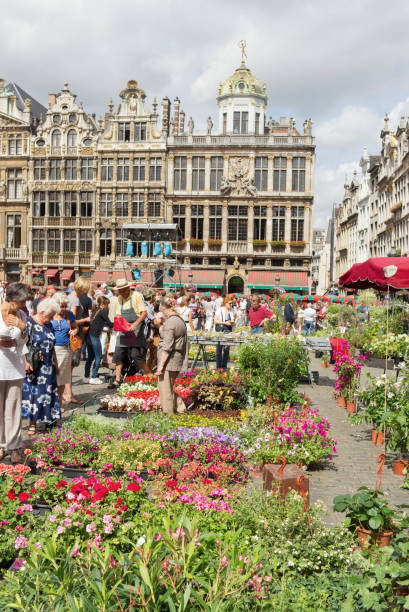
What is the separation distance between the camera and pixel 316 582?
11.2 ft

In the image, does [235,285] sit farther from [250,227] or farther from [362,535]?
[362,535]

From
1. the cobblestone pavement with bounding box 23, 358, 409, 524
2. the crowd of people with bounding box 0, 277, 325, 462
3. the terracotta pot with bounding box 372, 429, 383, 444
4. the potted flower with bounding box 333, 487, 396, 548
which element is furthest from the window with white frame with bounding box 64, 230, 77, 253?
the potted flower with bounding box 333, 487, 396, 548

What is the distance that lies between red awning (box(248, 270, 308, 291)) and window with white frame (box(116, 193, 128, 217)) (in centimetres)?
1022

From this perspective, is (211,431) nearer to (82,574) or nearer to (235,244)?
(82,574)

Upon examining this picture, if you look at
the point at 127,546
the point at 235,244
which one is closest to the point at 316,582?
the point at 127,546

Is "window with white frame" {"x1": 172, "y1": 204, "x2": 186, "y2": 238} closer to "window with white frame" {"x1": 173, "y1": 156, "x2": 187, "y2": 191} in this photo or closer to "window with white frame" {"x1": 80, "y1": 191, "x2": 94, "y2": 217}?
"window with white frame" {"x1": 173, "y1": 156, "x2": 187, "y2": 191}

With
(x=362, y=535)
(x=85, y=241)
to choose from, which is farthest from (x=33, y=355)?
(x=85, y=241)

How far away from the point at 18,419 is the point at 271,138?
117ft

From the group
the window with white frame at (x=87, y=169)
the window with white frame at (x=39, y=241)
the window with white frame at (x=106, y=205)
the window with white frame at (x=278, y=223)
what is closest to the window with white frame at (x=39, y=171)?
the window with white frame at (x=87, y=169)

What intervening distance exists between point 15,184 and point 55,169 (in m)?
3.55

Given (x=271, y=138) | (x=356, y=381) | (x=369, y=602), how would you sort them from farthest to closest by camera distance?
(x=271, y=138)
(x=356, y=381)
(x=369, y=602)

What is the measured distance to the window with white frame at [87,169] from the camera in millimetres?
39969

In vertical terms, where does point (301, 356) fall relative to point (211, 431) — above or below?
above

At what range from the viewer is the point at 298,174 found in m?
38.8
